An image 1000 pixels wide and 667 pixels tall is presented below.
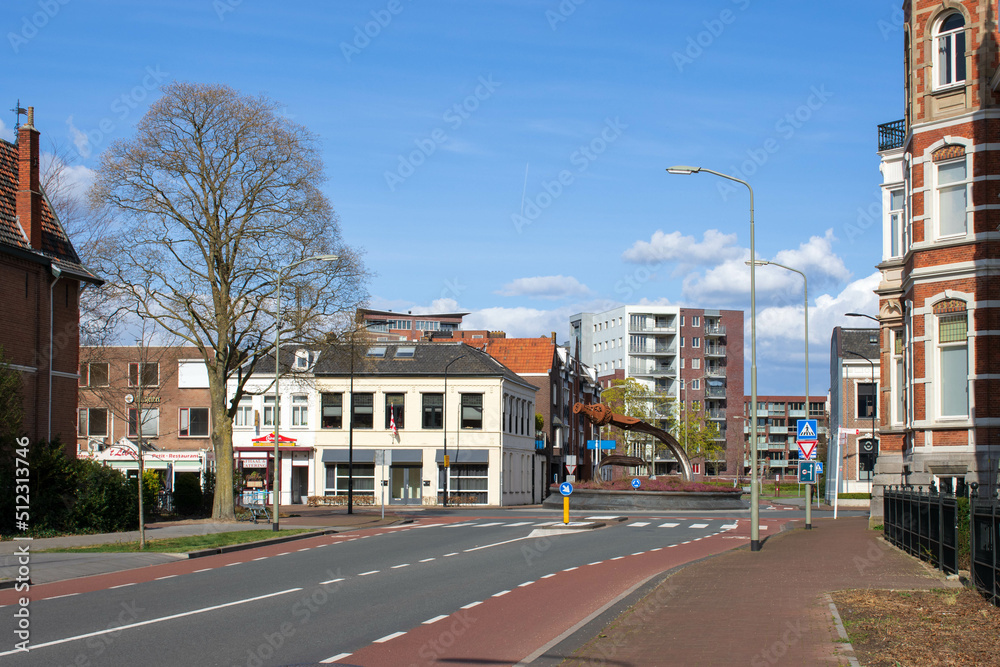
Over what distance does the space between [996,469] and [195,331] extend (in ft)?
82.7

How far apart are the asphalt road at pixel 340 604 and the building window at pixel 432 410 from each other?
109 feet

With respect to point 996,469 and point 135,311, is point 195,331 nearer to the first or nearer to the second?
point 135,311

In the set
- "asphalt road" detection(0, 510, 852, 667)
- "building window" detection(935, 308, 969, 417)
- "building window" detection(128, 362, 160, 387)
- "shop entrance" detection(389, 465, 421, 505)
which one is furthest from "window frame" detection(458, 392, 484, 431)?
"building window" detection(935, 308, 969, 417)

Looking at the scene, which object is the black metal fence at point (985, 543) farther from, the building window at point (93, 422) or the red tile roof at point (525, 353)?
the red tile roof at point (525, 353)

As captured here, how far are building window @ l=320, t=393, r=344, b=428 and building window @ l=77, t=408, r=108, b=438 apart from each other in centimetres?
1245

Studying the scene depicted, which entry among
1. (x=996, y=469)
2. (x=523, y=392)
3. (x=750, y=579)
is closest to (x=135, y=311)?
(x=750, y=579)

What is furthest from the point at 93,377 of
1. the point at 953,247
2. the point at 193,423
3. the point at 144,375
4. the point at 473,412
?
the point at 953,247

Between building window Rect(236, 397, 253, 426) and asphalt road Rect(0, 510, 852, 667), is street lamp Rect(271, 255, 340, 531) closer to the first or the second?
asphalt road Rect(0, 510, 852, 667)

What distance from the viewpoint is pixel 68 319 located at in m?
33.2

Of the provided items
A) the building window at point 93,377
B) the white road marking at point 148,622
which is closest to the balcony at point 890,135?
the white road marking at point 148,622

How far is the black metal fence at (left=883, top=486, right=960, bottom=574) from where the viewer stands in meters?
16.7

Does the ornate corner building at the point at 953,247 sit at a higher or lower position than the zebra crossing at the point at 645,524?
higher

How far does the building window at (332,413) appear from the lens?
197 feet

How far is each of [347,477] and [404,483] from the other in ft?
11.2
